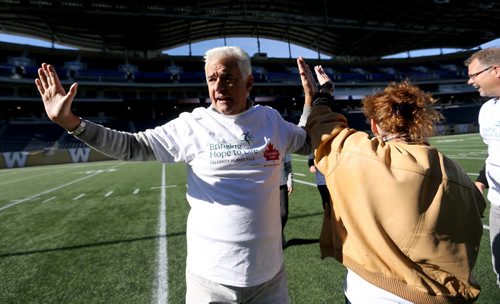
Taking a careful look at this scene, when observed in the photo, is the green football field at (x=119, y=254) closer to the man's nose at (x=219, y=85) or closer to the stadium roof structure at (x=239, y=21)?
the man's nose at (x=219, y=85)

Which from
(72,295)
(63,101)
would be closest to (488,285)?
(63,101)

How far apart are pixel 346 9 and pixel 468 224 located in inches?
1614

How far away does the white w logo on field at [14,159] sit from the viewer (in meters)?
28.9

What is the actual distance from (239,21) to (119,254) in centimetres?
2828

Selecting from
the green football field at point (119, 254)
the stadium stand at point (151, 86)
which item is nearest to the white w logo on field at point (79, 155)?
the stadium stand at point (151, 86)

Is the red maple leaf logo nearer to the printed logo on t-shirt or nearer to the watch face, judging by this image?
the printed logo on t-shirt

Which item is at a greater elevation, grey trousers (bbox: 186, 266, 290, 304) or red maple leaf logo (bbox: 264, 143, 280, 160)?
red maple leaf logo (bbox: 264, 143, 280, 160)

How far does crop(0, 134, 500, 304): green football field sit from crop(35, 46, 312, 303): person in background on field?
1.81 metres

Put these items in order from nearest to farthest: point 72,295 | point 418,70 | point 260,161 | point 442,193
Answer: point 442,193 < point 260,161 < point 72,295 < point 418,70

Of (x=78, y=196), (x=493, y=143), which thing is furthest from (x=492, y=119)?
(x=78, y=196)

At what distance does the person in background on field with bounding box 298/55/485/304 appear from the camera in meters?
1.27

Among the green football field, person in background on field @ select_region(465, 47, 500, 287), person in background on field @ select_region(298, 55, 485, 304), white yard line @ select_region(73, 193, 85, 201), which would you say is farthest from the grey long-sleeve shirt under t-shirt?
white yard line @ select_region(73, 193, 85, 201)

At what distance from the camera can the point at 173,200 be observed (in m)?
8.97

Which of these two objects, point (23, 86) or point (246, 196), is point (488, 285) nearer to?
point (246, 196)
